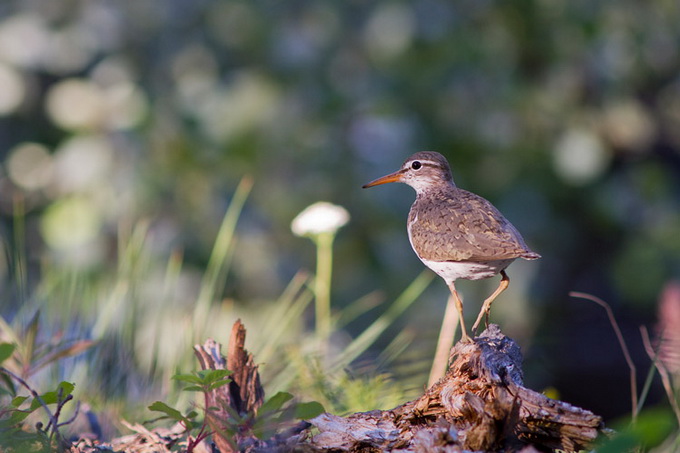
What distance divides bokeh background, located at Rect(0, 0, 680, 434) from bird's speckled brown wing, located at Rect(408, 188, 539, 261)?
243cm

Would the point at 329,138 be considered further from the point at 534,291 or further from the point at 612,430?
the point at 612,430

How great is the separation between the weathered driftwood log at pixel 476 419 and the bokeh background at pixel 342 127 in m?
3.43

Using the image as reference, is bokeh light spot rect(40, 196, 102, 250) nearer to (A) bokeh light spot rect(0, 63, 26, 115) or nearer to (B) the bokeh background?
(B) the bokeh background

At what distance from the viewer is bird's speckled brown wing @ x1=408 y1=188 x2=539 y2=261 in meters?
2.72

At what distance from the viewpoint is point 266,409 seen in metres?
1.92

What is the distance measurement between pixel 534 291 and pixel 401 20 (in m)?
2.12

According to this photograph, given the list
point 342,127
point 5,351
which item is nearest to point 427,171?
point 5,351

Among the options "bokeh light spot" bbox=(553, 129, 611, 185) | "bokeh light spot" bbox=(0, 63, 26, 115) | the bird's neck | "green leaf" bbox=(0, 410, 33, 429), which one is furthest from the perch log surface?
"bokeh light spot" bbox=(0, 63, 26, 115)

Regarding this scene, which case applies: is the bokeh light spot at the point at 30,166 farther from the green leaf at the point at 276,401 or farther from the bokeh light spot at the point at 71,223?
the green leaf at the point at 276,401

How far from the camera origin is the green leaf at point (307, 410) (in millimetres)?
1860

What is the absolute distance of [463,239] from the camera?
282cm

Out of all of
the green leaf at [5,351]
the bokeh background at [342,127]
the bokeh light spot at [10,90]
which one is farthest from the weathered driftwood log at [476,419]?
the bokeh light spot at [10,90]

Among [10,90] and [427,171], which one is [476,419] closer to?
[427,171]

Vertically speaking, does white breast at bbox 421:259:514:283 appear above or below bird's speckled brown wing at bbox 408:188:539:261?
below
